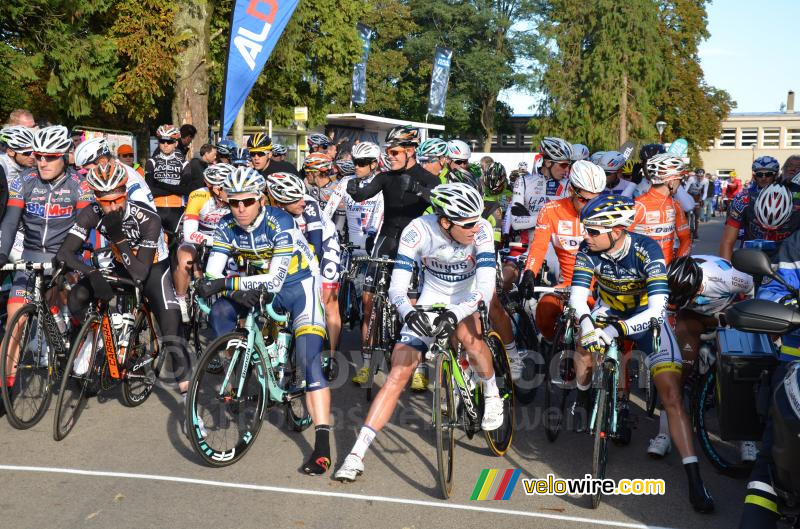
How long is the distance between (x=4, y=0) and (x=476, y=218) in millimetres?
17719

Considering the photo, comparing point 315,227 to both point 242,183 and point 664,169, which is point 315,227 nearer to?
point 242,183

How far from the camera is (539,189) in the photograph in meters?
10.1

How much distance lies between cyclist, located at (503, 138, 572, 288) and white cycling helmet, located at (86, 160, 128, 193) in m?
3.82

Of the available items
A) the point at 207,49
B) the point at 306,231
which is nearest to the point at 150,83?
the point at 207,49

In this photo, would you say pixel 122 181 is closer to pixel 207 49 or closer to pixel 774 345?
pixel 774 345

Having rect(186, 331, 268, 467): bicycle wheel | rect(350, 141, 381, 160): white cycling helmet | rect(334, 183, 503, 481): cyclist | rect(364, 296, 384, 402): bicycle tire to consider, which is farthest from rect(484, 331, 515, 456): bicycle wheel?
rect(350, 141, 381, 160): white cycling helmet

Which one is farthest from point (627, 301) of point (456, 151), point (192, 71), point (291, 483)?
point (192, 71)

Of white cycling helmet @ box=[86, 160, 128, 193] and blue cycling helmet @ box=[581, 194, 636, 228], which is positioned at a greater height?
white cycling helmet @ box=[86, 160, 128, 193]

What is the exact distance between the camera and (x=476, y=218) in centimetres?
610

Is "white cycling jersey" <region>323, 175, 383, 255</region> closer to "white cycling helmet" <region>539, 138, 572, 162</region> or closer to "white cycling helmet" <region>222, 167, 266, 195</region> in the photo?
"white cycling helmet" <region>539, 138, 572, 162</region>

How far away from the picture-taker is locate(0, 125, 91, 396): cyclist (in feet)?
23.7

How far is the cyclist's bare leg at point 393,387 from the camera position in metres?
5.81

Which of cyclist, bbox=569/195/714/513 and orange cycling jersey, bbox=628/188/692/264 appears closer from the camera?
cyclist, bbox=569/195/714/513

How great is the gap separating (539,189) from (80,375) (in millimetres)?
5431
